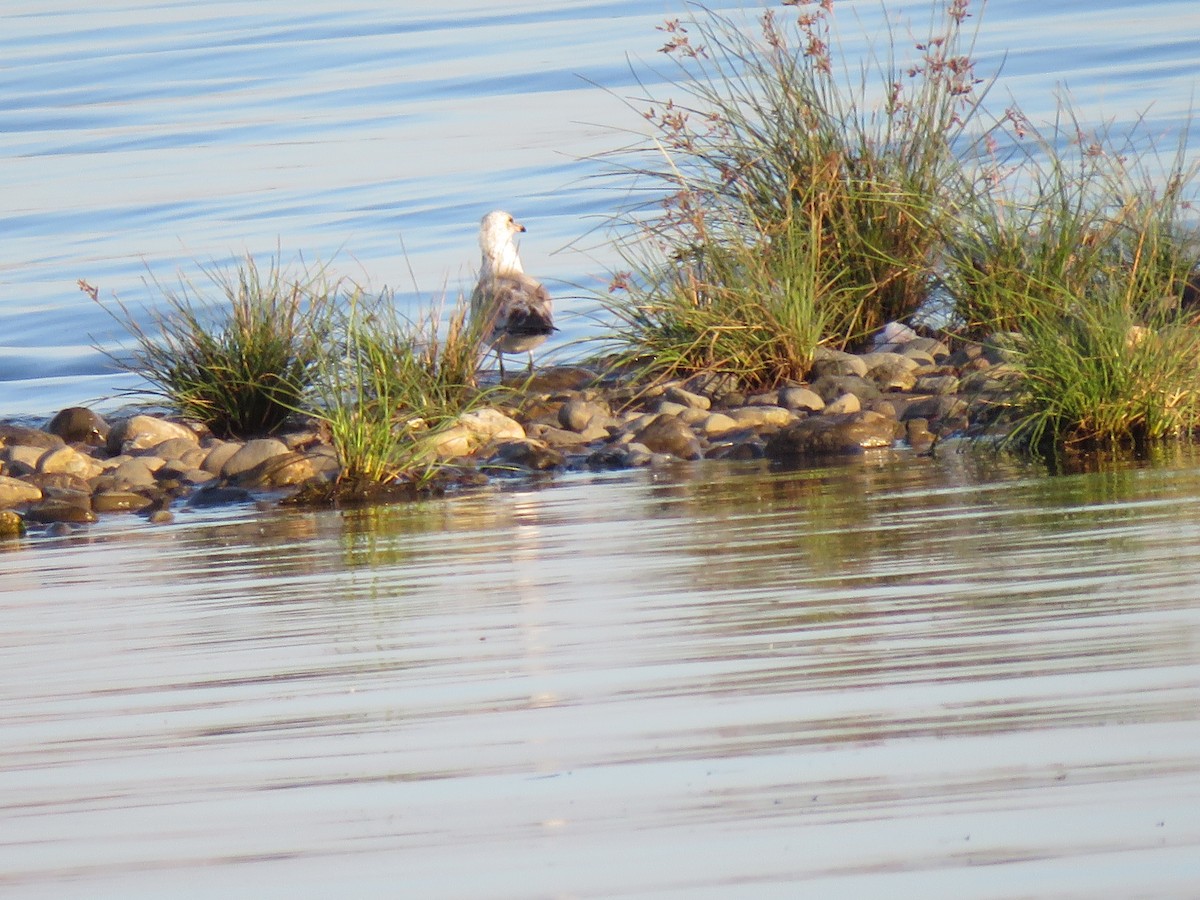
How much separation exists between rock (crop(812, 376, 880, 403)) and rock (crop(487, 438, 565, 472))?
1239mm

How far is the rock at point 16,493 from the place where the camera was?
835 cm

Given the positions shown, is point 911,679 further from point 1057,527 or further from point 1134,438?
point 1134,438

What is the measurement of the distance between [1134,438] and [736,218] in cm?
288

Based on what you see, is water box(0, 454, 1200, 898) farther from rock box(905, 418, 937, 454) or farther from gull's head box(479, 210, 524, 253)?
gull's head box(479, 210, 524, 253)

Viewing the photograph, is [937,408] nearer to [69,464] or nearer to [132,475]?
[132,475]

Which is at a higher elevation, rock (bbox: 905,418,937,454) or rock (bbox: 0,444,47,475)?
rock (bbox: 0,444,47,475)

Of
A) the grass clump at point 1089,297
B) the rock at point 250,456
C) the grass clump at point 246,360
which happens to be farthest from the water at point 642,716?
the grass clump at point 246,360

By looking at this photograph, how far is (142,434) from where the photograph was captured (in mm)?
9484

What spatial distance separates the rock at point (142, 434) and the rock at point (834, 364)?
2809 mm

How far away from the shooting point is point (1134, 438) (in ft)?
24.7

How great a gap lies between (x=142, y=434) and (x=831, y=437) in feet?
10.8

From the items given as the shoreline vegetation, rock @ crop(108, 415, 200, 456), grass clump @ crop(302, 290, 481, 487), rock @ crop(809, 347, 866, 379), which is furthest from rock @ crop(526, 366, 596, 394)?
rock @ crop(108, 415, 200, 456)

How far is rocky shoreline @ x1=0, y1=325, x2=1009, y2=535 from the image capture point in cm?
817

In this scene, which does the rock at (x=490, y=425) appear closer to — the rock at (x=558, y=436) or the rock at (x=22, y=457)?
the rock at (x=558, y=436)
